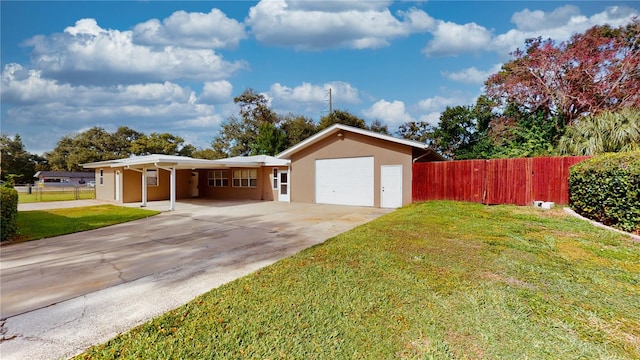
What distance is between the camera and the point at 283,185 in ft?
57.2

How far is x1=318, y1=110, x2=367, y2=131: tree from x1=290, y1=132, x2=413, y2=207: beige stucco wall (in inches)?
513

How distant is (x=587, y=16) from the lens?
14859 millimetres

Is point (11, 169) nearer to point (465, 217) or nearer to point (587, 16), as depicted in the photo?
point (465, 217)

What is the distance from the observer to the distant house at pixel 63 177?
4891cm

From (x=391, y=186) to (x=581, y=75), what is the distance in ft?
37.2

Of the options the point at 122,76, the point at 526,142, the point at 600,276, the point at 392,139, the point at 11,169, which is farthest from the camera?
the point at 11,169

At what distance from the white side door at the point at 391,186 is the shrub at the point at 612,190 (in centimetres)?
619

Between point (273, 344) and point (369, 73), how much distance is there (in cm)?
2129

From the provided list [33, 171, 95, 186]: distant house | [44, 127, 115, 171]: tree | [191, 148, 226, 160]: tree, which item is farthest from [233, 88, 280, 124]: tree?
[33, 171, 95, 186]: distant house

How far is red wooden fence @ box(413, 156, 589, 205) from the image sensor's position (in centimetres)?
1034

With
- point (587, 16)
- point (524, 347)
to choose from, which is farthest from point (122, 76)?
point (587, 16)

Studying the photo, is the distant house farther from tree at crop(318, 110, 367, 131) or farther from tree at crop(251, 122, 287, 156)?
tree at crop(318, 110, 367, 131)

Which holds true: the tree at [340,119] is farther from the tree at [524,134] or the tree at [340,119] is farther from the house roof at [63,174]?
the house roof at [63,174]

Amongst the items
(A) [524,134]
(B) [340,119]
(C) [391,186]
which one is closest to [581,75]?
(A) [524,134]
